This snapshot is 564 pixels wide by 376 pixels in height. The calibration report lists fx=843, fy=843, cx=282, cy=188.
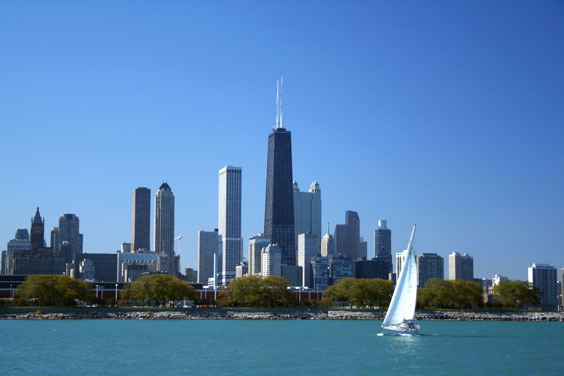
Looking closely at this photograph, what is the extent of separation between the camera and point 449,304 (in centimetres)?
18375

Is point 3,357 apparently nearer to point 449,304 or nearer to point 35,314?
point 35,314

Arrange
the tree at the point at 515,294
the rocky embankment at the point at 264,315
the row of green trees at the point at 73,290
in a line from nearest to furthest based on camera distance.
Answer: the rocky embankment at the point at 264,315
the row of green trees at the point at 73,290
the tree at the point at 515,294

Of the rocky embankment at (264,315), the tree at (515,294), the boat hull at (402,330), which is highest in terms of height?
the tree at (515,294)

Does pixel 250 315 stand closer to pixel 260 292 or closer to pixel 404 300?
pixel 260 292

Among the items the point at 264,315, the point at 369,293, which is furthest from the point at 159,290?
the point at 369,293

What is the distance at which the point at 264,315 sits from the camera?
525 ft

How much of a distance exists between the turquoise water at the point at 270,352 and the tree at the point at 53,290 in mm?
48406

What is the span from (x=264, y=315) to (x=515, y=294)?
214 feet

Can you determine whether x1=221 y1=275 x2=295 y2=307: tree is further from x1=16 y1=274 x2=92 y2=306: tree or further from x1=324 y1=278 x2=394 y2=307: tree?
x1=16 y1=274 x2=92 y2=306: tree

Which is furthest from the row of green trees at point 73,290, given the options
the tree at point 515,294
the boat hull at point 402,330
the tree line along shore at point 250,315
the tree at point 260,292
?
the boat hull at point 402,330

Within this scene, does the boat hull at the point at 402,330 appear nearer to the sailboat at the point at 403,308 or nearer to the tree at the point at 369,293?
the sailboat at the point at 403,308

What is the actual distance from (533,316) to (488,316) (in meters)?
11.9

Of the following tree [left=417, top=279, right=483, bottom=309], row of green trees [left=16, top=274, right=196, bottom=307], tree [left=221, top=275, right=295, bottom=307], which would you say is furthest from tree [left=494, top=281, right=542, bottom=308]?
row of green trees [left=16, top=274, right=196, bottom=307]

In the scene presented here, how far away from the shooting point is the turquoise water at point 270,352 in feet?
Answer: 218
